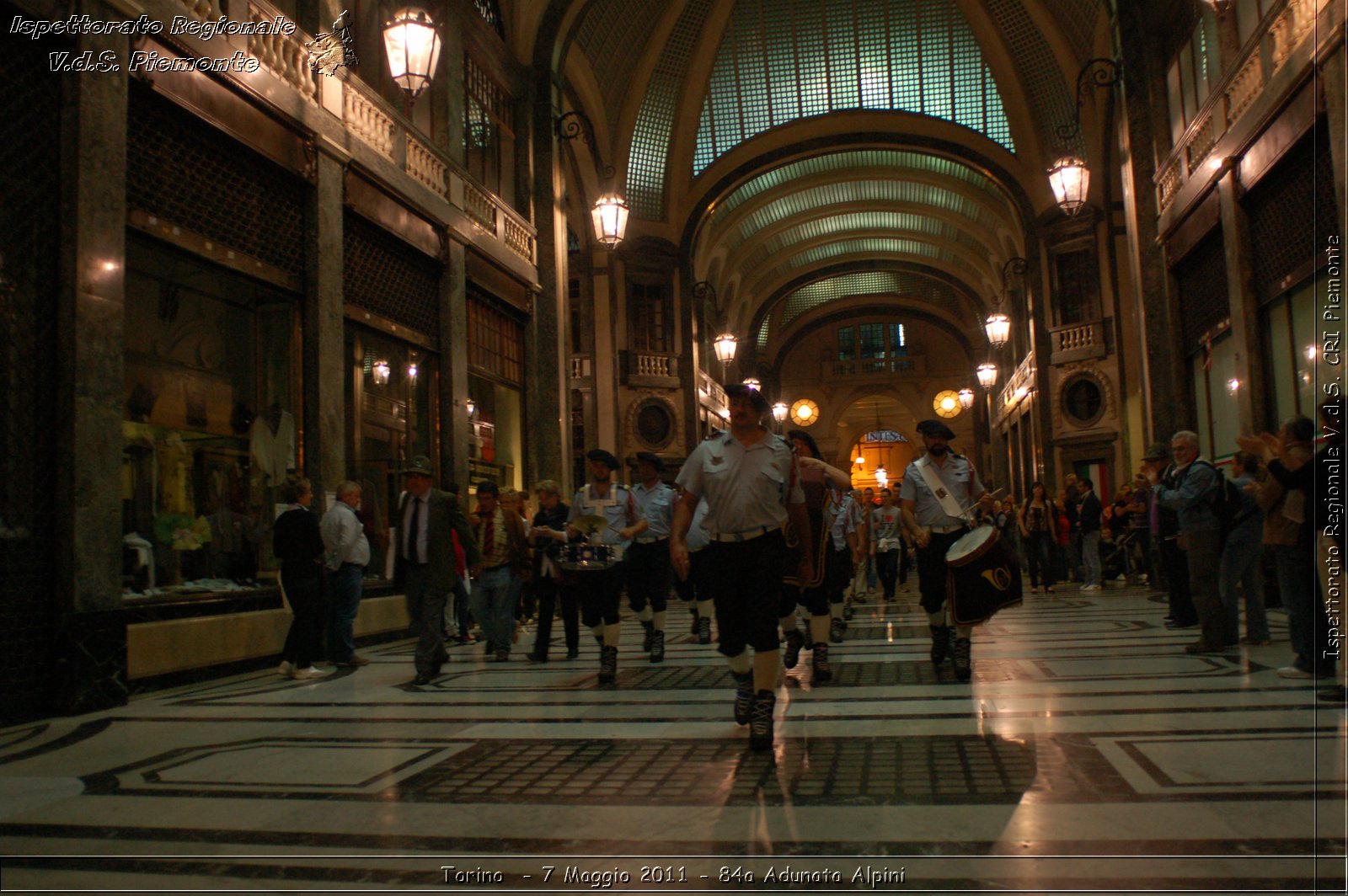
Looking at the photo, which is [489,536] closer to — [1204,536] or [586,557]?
[586,557]

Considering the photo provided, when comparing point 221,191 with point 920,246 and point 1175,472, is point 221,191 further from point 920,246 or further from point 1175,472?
point 920,246

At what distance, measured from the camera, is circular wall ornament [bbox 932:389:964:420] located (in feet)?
143

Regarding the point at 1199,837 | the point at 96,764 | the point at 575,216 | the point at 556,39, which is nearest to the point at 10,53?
the point at 96,764

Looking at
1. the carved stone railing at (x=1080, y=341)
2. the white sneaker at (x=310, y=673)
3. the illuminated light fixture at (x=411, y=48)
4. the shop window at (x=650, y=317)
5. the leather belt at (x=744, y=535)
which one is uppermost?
the shop window at (x=650, y=317)

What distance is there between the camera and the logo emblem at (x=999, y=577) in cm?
604

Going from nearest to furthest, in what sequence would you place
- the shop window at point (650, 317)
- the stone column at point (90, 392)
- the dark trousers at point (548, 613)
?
1. the stone column at point (90, 392)
2. the dark trousers at point (548, 613)
3. the shop window at point (650, 317)

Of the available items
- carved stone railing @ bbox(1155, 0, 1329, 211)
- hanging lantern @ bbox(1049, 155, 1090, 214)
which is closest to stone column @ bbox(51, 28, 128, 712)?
carved stone railing @ bbox(1155, 0, 1329, 211)

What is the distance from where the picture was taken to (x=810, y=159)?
1091 inches

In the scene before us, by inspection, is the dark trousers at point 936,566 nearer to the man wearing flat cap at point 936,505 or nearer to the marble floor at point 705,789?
the man wearing flat cap at point 936,505

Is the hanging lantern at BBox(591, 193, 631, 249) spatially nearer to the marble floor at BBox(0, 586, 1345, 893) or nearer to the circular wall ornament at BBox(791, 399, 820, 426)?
the marble floor at BBox(0, 586, 1345, 893)

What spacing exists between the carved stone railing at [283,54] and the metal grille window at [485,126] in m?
4.22

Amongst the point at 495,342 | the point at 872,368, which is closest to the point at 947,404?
the point at 872,368

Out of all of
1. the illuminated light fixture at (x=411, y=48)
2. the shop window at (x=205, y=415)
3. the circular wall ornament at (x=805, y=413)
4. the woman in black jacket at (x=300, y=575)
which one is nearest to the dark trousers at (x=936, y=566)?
the woman in black jacket at (x=300, y=575)

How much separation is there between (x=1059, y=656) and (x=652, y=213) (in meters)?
20.2
